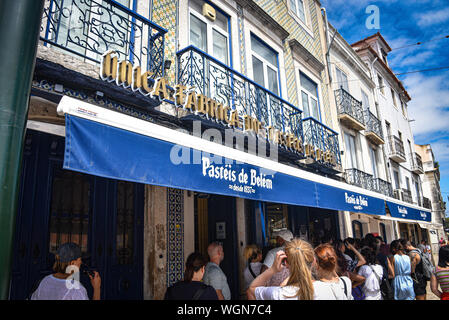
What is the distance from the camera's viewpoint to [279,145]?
23.4 ft

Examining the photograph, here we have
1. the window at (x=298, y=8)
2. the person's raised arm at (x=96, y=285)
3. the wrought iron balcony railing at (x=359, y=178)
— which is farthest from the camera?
the wrought iron balcony railing at (x=359, y=178)

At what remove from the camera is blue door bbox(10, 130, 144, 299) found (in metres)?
3.65

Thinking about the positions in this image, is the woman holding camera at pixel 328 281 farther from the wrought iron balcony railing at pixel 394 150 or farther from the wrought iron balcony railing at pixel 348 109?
the wrought iron balcony railing at pixel 394 150

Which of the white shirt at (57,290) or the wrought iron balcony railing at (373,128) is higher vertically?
the wrought iron balcony railing at (373,128)

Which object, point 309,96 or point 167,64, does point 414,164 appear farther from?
point 167,64

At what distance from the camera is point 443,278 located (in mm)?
4035

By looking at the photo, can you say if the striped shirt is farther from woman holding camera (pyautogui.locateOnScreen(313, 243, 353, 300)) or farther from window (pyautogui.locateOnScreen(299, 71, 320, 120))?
window (pyautogui.locateOnScreen(299, 71, 320, 120))

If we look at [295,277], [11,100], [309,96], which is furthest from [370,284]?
[309,96]

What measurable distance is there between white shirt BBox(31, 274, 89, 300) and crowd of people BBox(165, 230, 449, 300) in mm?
772

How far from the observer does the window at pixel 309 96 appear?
1028 cm

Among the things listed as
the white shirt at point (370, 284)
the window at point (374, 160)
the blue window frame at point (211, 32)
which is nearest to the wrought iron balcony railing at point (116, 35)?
the blue window frame at point (211, 32)

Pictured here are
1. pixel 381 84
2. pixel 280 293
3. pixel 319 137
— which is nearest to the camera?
pixel 280 293

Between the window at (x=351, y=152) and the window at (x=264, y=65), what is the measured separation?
5.08m

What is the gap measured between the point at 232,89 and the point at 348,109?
7.62 metres
